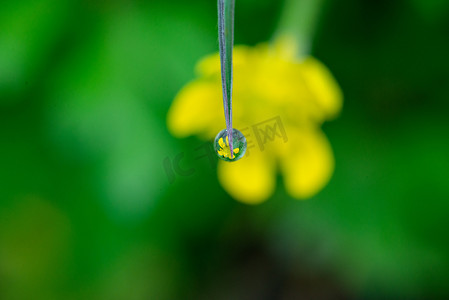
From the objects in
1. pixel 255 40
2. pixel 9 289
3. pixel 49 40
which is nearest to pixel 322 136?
pixel 255 40

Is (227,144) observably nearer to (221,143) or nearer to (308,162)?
(221,143)

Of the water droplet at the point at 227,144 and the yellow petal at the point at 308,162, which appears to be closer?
the water droplet at the point at 227,144

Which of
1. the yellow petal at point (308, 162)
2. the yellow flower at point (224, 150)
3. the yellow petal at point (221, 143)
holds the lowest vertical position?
the yellow petal at point (308, 162)

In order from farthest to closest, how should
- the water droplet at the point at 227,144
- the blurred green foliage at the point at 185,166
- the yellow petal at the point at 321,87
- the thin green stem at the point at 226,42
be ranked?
the blurred green foliage at the point at 185,166 → the yellow petal at the point at 321,87 → the water droplet at the point at 227,144 → the thin green stem at the point at 226,42

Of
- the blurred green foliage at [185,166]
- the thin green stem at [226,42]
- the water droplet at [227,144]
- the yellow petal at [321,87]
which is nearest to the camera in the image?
the thin green stem at [226,42]

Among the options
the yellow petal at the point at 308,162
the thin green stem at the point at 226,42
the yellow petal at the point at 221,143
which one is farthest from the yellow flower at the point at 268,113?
the thin green stem at the point at 226,42

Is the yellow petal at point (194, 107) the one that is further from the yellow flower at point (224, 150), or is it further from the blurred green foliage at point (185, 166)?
the yellow flower at point (224, 150)

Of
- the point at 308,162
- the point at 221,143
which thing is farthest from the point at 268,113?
the point at 221,143
